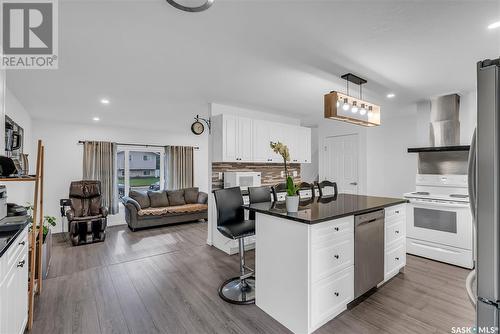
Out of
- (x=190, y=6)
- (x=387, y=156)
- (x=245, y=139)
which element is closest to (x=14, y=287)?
(x=190, y=6)

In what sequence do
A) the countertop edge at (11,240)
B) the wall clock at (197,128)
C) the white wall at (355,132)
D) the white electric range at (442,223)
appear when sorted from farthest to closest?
1. the white wall at (355,132)
2. the wall clock at (197,128)
3. the white electric range at (442,223)
4. the countertop edge at (11,240)

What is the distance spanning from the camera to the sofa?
542 centimetres

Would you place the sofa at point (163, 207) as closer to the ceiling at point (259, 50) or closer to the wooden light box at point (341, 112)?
the ceiling at point (259, 50)

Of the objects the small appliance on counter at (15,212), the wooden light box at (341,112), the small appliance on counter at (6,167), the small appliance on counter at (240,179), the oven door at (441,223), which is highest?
the wooden light box at (341,112)

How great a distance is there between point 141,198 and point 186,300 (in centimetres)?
404

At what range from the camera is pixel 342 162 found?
19.8 feet

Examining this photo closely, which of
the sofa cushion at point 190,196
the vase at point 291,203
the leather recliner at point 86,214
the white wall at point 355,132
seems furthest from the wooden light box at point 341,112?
the sofa cushion at point 190,196

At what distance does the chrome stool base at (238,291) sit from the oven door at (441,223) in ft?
8.70

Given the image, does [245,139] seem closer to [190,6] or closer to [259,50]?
[259,50]

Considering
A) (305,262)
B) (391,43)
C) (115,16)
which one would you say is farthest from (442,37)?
(115,16)

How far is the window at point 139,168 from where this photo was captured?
6.41m

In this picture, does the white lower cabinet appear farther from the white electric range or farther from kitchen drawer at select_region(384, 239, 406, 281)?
the white electric range

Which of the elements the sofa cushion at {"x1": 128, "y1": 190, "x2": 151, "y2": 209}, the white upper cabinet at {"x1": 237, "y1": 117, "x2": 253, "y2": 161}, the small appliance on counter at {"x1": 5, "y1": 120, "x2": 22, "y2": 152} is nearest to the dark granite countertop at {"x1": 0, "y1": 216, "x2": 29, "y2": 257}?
the small appliance on counter at {"x1": 5, "y1": 120, "x2": 22, "y2": 152}

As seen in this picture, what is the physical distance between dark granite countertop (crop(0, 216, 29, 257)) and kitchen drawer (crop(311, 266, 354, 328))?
2.04 metres
